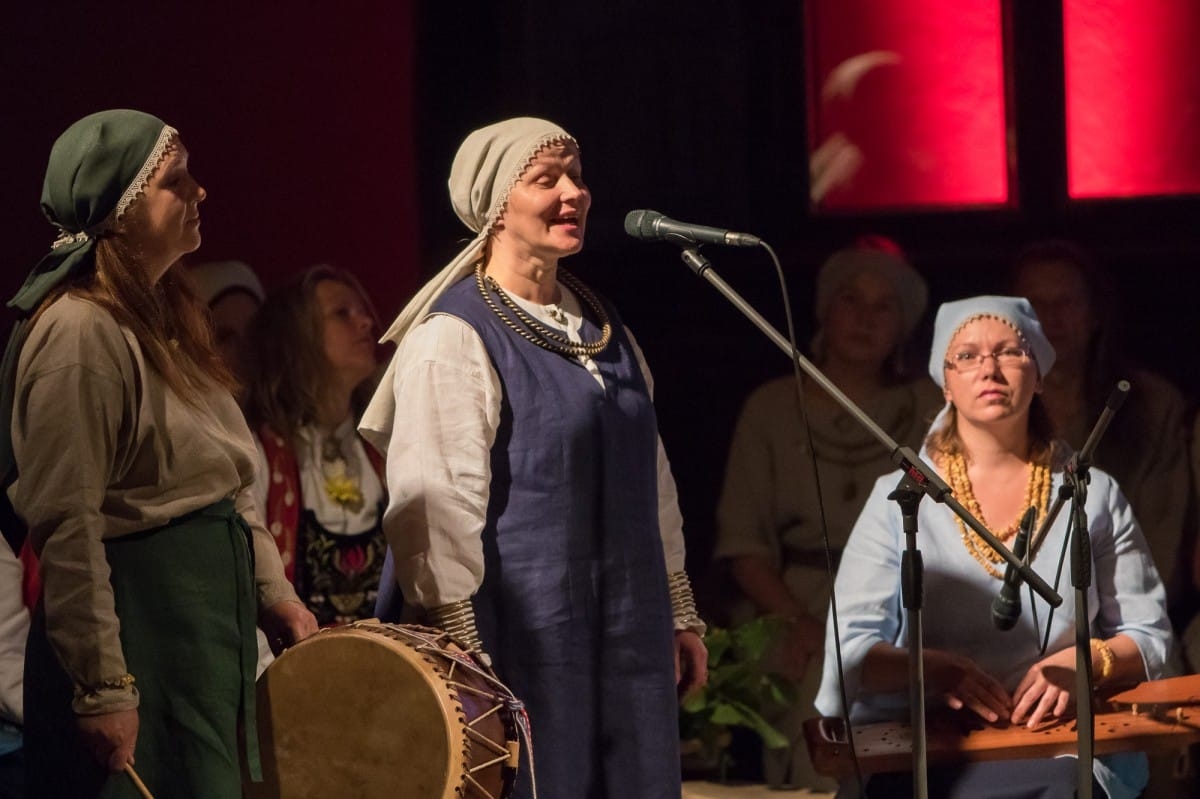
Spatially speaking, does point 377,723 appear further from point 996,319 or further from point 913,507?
point 996,319


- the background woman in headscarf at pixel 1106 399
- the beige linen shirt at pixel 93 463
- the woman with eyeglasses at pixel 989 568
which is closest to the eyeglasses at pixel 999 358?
the woman with eyeglasses at pixel 989 568

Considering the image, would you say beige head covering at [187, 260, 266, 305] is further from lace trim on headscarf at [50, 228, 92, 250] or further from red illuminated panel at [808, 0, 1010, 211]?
lace trim on headscarf at [50, 228, 92, 250]

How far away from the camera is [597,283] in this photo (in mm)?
6094

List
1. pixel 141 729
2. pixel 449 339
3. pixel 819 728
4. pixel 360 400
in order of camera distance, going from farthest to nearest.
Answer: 1. pixel 360 400
2. pixel 819 728
3. pixel 449 339
4. pixel 141 729

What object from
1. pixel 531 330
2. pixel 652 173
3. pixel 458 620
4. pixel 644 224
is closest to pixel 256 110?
pixel 652 173

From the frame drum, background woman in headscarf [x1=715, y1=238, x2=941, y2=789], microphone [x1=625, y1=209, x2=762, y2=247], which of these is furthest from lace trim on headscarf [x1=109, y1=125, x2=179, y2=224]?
background woman in headscarf [x1=715, y1=238, x2=941, y2=789]

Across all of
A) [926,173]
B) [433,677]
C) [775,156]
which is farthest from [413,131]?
[433,677]

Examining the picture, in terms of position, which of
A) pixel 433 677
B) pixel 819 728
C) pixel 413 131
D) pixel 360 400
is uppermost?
pixel 413 131

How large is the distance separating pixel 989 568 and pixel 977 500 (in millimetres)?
177

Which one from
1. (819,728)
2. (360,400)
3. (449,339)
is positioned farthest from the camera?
(360,400)

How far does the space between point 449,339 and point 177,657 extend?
0.93 m

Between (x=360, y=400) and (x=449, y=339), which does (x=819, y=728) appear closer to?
(x=449, y=339)

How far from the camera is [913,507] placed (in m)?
3.72

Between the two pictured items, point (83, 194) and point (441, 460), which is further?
point (441, 460)
